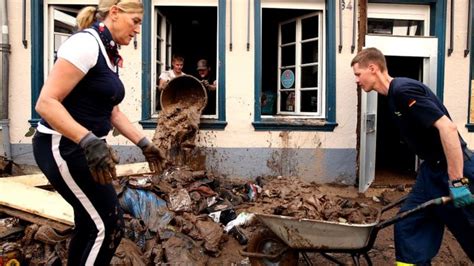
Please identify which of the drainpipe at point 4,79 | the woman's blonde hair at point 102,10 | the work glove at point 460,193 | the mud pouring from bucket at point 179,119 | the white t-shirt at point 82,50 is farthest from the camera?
the drainpipe at point 4,79

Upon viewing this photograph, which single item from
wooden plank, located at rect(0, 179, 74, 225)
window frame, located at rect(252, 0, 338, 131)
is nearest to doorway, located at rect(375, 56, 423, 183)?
Result: window frame, located at rect(252, 0, 338, 131)

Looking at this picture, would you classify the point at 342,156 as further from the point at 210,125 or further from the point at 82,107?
the point at 82,107

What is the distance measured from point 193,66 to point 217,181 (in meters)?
4.40

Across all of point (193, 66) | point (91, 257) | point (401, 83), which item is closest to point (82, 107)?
point (91, 257)

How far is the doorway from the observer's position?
28.6 feet

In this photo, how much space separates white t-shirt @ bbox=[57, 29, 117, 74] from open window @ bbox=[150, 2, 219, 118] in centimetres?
487

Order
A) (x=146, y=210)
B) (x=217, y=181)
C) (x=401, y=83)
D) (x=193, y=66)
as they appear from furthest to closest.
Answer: (x=193, y=66) → (x=217, y=181) → (x=146, y=210) → (x=401, y=83)

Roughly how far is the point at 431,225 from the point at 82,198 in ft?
8.21

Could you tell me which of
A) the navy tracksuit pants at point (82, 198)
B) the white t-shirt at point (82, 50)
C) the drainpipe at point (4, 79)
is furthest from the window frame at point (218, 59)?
the white t-shirt at point (82, 50)

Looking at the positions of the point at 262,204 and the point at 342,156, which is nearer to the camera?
the point at 262,204

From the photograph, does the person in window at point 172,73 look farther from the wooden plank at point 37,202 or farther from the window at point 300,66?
the wooden plank at point 37,202

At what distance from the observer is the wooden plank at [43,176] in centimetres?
551

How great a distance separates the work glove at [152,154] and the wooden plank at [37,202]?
1.67 m

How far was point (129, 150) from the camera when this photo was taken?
727 cm
